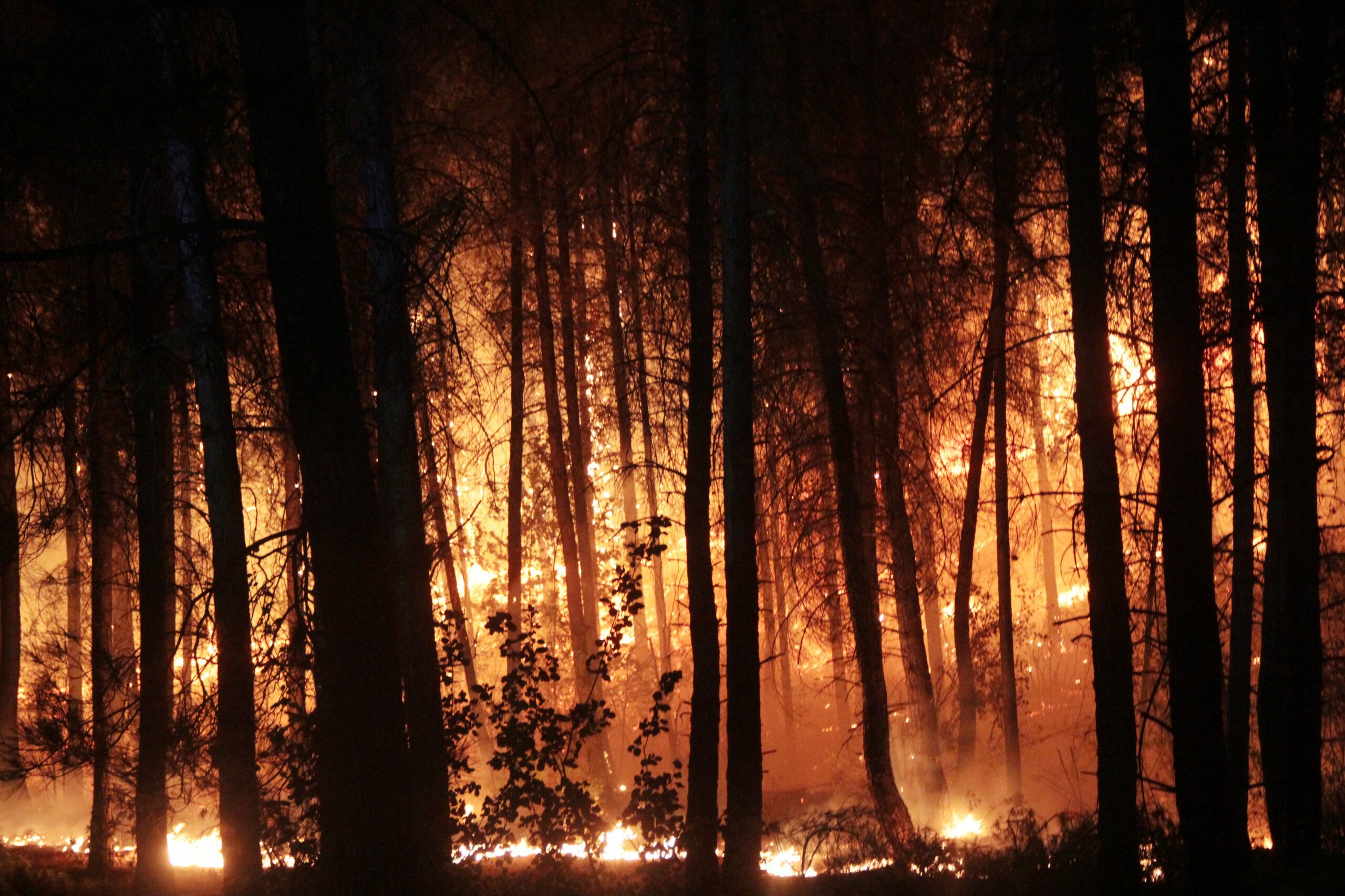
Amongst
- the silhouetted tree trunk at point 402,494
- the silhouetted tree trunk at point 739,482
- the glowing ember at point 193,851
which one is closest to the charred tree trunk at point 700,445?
the silhouetted tree trunk at point 739,482

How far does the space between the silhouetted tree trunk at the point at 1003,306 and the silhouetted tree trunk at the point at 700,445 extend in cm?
260

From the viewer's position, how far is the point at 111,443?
9.20 meters

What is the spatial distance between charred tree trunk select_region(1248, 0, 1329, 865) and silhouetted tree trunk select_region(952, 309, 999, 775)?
12.7ft

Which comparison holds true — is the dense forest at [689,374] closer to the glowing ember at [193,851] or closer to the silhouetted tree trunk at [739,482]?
the silhouetted tree trunk at [739,482]

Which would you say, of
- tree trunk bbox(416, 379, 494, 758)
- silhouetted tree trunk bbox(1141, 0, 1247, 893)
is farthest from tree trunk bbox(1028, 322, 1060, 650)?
tree trunk bbox(416, 379, 494, 758)

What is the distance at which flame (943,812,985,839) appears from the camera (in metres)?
13.1

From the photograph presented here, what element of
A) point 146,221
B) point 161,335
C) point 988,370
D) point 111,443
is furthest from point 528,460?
point 161,335

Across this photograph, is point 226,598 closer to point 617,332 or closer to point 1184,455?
point 1184,455

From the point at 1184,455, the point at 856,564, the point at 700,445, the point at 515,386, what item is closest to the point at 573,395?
the point at 515,386

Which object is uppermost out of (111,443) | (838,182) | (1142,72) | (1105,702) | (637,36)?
(637,36)

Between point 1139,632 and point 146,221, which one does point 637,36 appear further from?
point 1139,632

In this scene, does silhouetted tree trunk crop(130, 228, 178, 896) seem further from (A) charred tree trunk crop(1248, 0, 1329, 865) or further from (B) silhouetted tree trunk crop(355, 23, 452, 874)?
(A) charred tree trunk crop(1248, 0, 1329, 865)

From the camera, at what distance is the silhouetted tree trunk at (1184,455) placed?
6574mm

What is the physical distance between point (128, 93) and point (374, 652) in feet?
10.0
